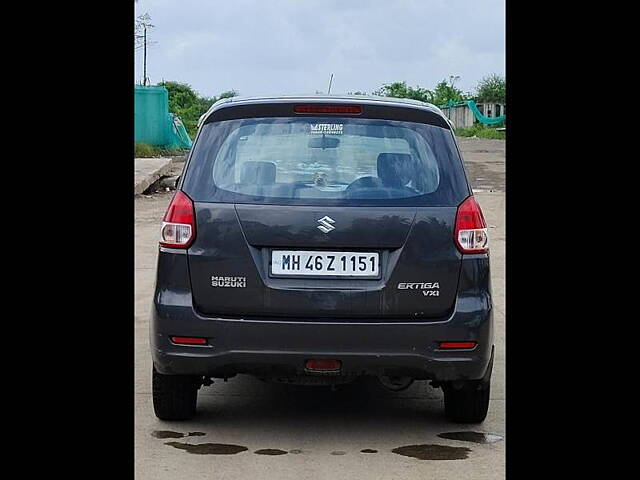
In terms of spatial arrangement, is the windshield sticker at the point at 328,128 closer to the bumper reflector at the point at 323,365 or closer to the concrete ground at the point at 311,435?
the bumper reflector at the point at 323,365

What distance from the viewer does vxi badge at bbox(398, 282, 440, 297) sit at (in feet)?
18.8

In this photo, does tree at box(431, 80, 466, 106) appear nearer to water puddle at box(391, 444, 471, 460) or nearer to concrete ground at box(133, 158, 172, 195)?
concrete ground at box(133, 158, 172, 195)

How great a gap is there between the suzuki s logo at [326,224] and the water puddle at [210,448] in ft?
3.95

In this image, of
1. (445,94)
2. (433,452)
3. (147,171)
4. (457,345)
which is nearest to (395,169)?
(457,345)

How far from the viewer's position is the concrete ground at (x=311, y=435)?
18.2 ft

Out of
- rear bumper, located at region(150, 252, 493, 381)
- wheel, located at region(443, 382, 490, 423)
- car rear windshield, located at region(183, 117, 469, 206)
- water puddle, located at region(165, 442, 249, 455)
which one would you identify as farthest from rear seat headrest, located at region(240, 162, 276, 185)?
wheel, located at region(443, 382, 490, 423)

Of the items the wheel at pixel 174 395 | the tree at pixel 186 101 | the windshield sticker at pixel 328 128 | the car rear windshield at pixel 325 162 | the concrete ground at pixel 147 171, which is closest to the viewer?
the car rear windshield at pixel 325 162

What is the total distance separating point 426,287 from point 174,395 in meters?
1.54

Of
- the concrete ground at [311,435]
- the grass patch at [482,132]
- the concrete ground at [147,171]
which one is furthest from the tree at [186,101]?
the concrete ground at [311,435]

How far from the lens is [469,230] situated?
5.89 m

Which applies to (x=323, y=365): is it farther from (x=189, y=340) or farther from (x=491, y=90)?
(x=491, y=90)
